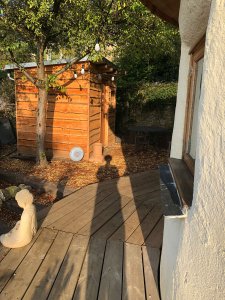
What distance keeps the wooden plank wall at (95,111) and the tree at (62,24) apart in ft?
6.07

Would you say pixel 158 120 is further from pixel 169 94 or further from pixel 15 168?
pixel 15 168

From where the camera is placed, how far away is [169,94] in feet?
46.1

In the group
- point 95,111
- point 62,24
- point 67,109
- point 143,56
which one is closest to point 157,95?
point 143,56

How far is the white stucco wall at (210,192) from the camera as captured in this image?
1195 mm

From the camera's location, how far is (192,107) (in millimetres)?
2730

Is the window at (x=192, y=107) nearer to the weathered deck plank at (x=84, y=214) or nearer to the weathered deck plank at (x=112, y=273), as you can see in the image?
the weathered deck plank at (x=112, y=273)

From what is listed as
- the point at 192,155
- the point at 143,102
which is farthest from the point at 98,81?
the point at 192,155

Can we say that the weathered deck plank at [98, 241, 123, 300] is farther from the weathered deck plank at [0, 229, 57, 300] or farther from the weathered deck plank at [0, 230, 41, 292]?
the weathered deck plank at [0, 230, 41, 292]

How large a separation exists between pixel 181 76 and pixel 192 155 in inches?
36.2

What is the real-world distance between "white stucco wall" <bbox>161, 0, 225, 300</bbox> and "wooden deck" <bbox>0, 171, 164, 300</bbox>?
146 centimetres

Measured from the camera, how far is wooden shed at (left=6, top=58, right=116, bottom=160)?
895cm

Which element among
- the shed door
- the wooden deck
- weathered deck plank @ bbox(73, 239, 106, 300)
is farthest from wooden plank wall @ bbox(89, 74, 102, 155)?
weathered deck plank @ bbox(73, 239, 106, 300)

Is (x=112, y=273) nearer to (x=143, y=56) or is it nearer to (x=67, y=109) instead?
(x=67, y=109)

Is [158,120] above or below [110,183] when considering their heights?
above
